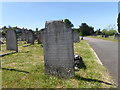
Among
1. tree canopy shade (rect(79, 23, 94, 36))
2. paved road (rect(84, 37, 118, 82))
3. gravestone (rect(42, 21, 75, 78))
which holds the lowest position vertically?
paved road (rect(84, 37, 118, 82))

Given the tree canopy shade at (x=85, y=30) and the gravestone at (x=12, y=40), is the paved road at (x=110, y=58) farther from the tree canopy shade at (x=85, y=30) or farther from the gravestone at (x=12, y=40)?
the tree canopy shade at (x=85, y=30)

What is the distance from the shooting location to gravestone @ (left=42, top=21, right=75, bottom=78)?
4.46 meters

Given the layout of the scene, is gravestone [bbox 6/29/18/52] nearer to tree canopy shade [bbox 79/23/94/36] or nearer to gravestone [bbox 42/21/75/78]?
gravestone [bbox 42/21/75/78]

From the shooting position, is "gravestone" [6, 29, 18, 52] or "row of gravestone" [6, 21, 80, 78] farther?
"gravestone" [6, 29, 18, 52]

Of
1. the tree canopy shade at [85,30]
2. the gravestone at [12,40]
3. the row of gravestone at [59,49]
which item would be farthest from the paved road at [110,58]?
the tree canopy shade at [85,30]

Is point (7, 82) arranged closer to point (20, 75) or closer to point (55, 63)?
point (20, 75)

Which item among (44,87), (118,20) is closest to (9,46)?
(44,87)

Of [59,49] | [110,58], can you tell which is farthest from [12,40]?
[110,58]

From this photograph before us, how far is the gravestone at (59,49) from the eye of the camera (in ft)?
14.6

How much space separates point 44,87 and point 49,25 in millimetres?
2235

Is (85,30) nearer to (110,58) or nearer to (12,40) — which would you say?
(12,40)

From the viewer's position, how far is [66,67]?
4570 mm

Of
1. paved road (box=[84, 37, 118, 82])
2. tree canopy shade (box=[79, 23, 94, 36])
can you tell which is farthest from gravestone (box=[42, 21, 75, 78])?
tree canopy shade (box=[79, 23, 94, 36])

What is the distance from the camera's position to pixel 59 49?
457 centimetres
